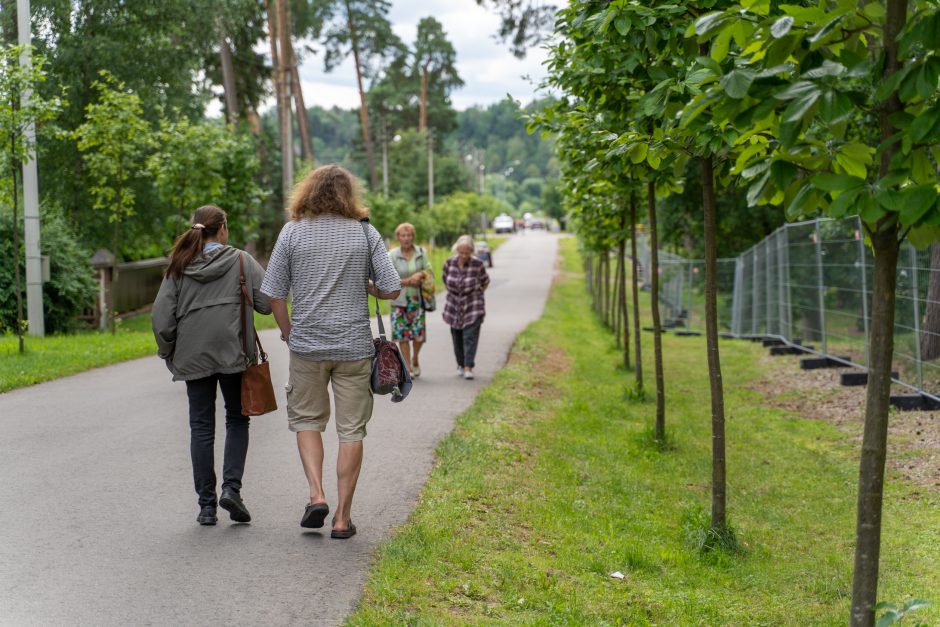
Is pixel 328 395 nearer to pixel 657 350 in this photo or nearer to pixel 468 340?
pixel 657 350

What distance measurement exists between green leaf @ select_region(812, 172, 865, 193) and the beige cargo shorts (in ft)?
9.84

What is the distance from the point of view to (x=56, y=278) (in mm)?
18078

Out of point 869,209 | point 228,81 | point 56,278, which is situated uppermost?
point 228,81

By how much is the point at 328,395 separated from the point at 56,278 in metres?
14.4

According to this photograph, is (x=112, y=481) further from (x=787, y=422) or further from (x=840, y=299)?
(x=840, y=299)

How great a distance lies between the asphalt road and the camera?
14.2ft

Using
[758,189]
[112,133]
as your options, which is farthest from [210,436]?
[112,133]

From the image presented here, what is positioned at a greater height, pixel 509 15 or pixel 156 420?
pixel 509 15

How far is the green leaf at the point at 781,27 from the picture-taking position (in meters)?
2.71

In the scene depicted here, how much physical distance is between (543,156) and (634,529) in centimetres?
17736

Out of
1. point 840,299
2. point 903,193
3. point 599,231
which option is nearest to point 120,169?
point 599,231

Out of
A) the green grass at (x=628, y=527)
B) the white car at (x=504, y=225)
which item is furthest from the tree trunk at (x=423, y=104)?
the green grass at (x=628, y=527)

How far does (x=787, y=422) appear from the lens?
1040 centimetres

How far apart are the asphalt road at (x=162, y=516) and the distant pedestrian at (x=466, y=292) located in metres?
1.68
